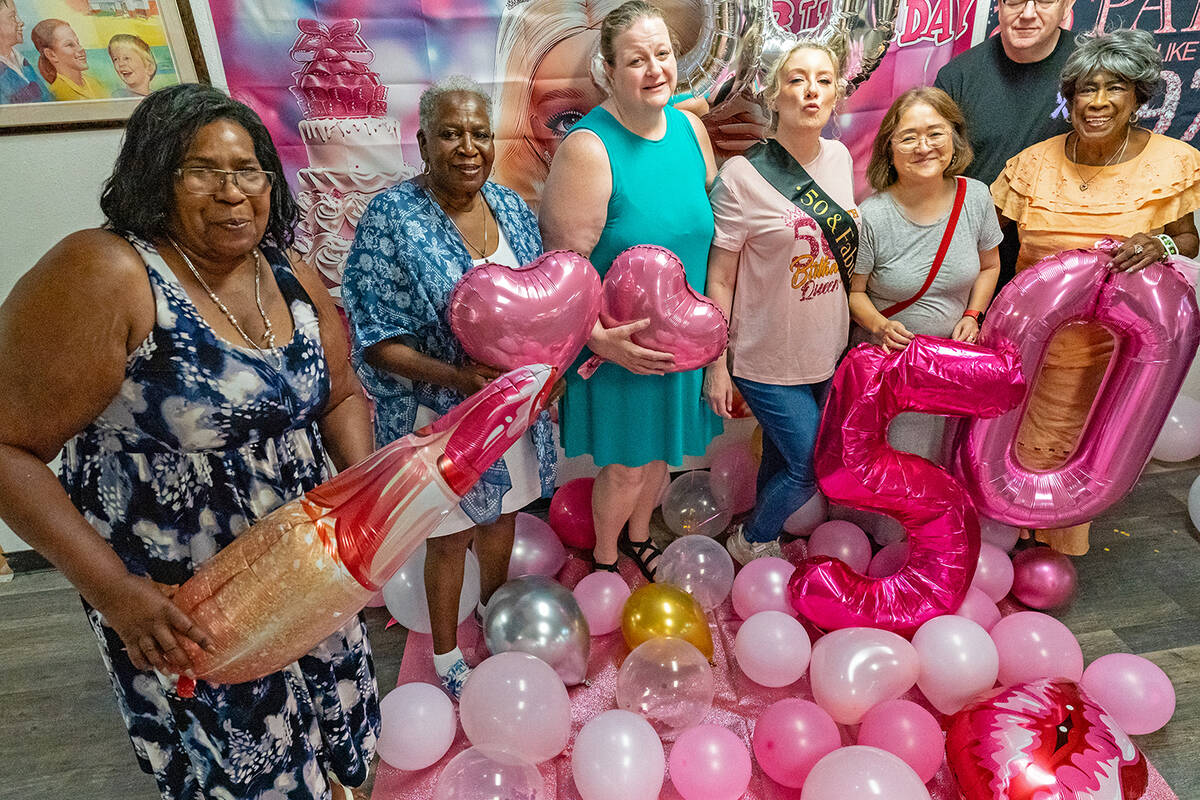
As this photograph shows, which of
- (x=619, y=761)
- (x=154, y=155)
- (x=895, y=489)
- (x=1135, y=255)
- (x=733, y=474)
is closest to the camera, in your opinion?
(x=154, y=155)

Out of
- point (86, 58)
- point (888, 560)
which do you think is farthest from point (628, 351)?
point (86, 58)

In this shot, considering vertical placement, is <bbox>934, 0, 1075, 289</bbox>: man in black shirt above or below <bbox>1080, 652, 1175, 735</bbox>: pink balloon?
above

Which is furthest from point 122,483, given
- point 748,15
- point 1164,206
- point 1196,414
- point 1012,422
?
point 1196,414

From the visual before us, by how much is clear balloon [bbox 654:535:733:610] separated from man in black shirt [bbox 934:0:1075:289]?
136 centimetres

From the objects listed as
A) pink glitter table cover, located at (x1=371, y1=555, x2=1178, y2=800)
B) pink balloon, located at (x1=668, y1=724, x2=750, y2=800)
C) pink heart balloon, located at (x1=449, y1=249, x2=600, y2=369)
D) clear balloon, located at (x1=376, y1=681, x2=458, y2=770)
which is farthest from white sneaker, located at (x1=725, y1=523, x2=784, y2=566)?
pink heart balloon, located at (x1=449, y1=249, x2=600, y2=369)

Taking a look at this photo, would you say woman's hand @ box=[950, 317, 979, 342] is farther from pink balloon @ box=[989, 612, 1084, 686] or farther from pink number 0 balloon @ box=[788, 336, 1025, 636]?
pink balloon @ box=[989, 612, 1084, 686]

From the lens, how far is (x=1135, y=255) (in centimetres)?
193

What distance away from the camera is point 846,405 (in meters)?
1.99

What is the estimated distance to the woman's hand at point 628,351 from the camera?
1.74 m

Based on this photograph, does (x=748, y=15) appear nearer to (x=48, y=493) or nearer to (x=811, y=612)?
(x=811, y=612)

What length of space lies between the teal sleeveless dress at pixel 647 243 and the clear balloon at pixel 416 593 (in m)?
0.46

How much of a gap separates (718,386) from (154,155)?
1463mm

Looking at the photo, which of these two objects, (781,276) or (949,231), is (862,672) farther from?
(949,231)

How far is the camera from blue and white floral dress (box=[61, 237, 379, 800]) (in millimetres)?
1001
